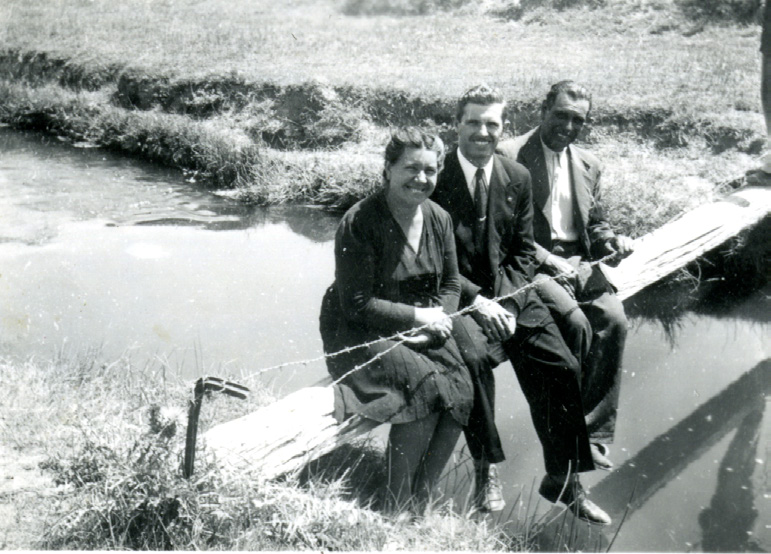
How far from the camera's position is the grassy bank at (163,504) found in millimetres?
2607

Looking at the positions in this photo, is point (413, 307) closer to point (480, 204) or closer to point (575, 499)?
point (480, 204)

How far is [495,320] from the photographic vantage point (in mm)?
3438

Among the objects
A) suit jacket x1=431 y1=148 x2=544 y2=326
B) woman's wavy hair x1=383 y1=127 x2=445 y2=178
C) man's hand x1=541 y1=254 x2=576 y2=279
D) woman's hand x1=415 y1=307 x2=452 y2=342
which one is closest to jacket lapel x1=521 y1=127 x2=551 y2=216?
man's hand x1=541 y1=254 x2=576 y2=279

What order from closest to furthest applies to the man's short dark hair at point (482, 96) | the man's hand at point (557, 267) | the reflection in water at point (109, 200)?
1. the man's short dark hair at point (482, 96)
2. the man's hand at point (557, 267)
3. the reflection in water at point (109, 200)

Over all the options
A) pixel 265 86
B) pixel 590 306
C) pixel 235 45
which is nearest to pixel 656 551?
pixel 590 306

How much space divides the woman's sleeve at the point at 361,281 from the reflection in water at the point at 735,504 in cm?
176

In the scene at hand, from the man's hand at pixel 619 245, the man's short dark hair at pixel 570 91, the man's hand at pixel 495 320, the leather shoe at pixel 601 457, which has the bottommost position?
the leather shoe at pixel 601 457

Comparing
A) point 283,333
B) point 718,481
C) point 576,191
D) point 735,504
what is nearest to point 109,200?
point 283,333

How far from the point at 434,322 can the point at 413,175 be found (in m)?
0.61

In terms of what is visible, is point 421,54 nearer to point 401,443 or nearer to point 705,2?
point 705,2

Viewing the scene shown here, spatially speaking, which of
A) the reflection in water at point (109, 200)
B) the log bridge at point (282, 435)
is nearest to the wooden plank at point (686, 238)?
the log bridge at point (282, 435)

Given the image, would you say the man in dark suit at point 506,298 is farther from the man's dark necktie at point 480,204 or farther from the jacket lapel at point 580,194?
the jacket lapel at point 580,194

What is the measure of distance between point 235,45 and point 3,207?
5.25 meters

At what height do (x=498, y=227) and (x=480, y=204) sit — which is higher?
(x=480, y=204)
